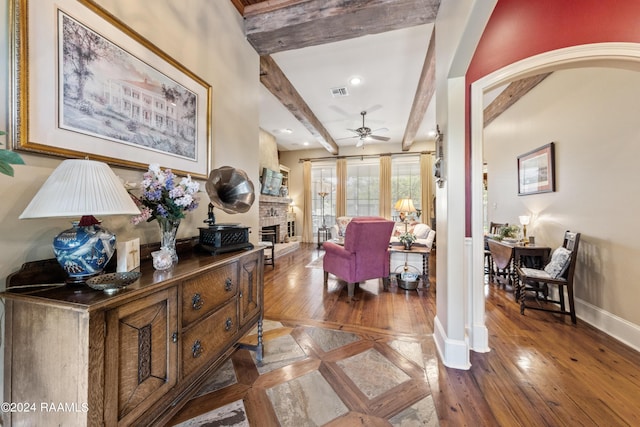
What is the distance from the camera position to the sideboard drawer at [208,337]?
1.08 metres

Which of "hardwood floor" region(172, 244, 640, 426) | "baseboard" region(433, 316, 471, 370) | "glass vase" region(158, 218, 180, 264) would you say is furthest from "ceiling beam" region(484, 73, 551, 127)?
"glass vase" region(158, 218, 180, 264)

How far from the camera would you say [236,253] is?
150cm

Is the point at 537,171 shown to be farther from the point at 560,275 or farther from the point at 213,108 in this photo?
the point at 213,108

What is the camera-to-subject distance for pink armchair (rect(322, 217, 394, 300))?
9.83ft

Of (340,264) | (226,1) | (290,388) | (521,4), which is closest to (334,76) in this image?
(226,1)

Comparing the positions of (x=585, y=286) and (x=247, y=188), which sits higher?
(x=247, y=188)

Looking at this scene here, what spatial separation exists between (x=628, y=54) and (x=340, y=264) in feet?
9.92

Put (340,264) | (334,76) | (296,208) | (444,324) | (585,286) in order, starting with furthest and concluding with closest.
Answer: (296,208), (334,76), (340,264), (585,286), (444,324)

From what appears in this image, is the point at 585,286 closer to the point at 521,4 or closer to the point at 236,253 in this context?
the point at 521,4

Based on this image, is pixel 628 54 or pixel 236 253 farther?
pixel 628 54

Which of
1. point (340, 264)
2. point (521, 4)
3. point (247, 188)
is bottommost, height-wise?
point (340, 264)

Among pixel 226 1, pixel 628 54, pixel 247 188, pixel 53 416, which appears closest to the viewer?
pixel 53 416

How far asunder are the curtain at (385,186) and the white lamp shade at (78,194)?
21.6 ft

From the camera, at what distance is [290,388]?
152 cm
